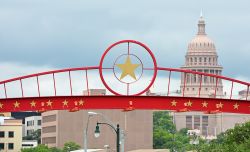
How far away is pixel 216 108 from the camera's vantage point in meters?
102

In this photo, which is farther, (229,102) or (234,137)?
(234,137)

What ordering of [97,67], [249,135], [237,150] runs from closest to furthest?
[97,67] < [237,150] < [249,135]

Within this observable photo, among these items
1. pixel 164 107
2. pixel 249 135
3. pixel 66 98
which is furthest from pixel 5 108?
pixel 249 135

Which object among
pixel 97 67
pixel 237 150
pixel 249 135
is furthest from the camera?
pixel 249 135

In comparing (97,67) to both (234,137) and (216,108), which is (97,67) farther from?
(234,137)

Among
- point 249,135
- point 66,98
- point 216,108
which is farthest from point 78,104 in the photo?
point 249,135

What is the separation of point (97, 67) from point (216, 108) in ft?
30.6

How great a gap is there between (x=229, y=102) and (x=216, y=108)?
3.70 feet

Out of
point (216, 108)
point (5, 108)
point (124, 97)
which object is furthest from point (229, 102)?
point (5, 108)

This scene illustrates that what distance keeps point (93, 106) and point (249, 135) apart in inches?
1928

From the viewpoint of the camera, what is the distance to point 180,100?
101938 millimetres

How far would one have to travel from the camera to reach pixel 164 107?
101m

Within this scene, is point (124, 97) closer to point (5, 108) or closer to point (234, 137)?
point (5, 108)

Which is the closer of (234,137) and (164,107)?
(164,107)
